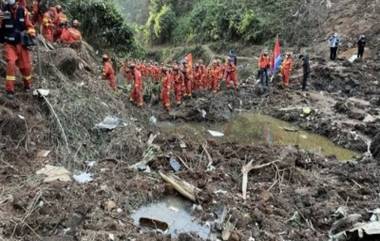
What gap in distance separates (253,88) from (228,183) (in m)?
11.4

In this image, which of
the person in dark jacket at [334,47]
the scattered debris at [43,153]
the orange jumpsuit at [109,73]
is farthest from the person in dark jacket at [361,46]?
the scattered debris at [43,153]

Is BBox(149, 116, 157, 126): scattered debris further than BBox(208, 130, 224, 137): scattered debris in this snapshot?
No

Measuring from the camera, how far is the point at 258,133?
607 inches

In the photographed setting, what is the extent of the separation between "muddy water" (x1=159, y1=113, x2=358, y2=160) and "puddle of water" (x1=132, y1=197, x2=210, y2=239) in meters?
4.57

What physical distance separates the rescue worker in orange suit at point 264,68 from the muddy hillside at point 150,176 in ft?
16.4

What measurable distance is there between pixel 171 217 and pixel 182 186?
78cm

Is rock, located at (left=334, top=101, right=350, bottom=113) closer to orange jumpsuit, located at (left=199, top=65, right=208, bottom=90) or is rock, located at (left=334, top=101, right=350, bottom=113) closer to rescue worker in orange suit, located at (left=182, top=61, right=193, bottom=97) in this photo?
orange jumpsuit, located at (left=199, top=65, right=208, bottom=90)

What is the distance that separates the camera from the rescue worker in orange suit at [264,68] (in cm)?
2003

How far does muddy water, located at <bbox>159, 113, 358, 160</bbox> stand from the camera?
560 inches

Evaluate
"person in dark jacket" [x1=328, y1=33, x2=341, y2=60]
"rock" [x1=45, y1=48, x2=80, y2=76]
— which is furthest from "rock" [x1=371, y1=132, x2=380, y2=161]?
"person in dark jacket" [x1=328, y1=33, x2=341, y2=60]

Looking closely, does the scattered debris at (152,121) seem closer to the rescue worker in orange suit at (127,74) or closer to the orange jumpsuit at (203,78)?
the rescue worker in orange suit at (127,74)

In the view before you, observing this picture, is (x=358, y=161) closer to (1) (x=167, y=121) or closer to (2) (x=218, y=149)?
(2) (x=218, y=149)

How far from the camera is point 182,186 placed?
928 centimetres

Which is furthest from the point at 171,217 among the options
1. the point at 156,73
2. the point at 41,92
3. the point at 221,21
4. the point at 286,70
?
the point at 221,21
